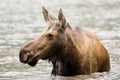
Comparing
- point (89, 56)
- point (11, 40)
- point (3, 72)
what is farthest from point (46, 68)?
point (11, 40)

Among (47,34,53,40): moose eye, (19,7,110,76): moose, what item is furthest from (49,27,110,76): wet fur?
(47,34,53,40): moose eye

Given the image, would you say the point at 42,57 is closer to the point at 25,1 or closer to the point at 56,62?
the point at 56,62

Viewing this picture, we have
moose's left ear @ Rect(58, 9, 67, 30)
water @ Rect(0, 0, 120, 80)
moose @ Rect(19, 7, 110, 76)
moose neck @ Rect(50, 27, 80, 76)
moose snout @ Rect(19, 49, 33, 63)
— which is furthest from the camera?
water @ Rect(0, 0, 120, 80)

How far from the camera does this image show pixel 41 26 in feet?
59.8

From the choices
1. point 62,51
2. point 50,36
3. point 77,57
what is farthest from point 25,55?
point 77,57

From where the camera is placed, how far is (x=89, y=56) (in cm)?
978

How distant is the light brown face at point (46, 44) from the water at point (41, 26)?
65 cm

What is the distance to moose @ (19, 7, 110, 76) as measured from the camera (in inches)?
356

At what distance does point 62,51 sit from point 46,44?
0.32 m

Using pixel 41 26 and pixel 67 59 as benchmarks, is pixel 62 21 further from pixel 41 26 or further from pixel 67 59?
pixel 41 26

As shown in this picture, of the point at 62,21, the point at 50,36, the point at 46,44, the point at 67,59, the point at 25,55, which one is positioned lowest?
the point at 67,59

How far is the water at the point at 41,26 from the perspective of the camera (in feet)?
34.9

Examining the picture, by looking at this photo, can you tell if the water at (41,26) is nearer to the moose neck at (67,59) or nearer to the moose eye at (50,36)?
the moose neck at (67,59)

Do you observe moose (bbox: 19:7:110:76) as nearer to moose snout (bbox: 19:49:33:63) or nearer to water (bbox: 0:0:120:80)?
moose snout (bbox: 19:49:33:63)
